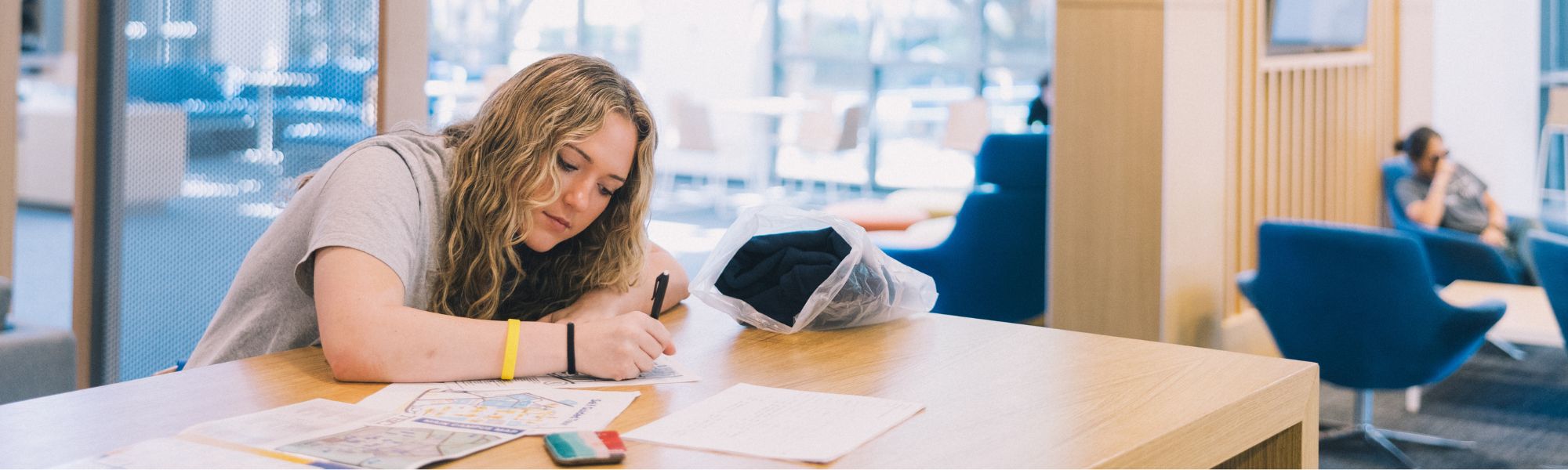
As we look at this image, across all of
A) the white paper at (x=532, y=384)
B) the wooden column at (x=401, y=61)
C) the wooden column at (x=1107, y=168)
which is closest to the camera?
the white paper at (x=532, y=384)

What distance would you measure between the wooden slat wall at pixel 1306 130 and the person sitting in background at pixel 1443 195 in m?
0.25

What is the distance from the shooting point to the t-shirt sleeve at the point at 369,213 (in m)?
1.47

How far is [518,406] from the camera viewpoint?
1306 mm

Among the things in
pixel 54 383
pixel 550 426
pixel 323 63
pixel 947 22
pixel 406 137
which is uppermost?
pixel 947 22

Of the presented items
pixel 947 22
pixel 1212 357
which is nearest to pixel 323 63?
pixel 1212 357

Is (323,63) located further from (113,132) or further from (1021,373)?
(1021,373)

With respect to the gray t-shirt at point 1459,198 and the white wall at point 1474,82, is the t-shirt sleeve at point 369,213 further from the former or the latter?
the white wall at point 1474,82

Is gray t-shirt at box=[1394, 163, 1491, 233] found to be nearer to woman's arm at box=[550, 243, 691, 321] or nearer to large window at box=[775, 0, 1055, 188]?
large window at box=[775, 0, 1055, 188]

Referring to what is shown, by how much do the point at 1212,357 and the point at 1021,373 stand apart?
286 millimetres

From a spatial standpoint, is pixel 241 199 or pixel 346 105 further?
pixel 241 199

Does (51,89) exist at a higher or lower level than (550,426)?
higher

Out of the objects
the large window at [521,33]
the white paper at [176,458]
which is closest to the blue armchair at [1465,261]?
the white paper at [176,458]

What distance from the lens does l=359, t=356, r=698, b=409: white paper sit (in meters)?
1.34

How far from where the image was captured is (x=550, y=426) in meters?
1.22
